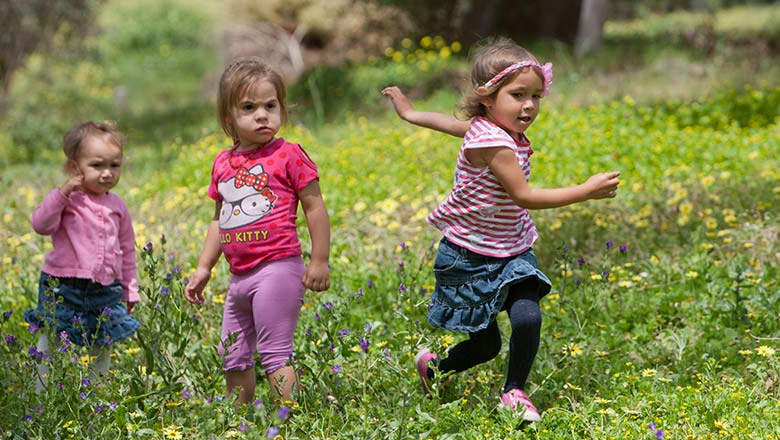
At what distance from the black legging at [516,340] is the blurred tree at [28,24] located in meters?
11.5

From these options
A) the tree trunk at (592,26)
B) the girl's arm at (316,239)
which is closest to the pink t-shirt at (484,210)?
the girl's arm at (316,239)

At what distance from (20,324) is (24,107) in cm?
931

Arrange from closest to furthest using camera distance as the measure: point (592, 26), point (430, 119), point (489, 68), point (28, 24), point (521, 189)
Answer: point (521, 189)
point (489, 68)
point (430, 119)
point (592, 26)
point (28, 24)

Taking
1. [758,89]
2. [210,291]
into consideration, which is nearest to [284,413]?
[210,291]

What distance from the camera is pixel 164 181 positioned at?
26.2ft

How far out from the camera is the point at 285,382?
344cm

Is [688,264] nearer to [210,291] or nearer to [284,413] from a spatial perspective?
[210,291]

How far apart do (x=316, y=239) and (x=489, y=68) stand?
937mm

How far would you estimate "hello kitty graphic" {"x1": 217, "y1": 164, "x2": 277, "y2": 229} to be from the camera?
339cm

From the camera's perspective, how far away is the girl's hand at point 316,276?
334cm

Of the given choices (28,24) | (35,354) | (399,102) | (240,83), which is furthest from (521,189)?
(28,24)

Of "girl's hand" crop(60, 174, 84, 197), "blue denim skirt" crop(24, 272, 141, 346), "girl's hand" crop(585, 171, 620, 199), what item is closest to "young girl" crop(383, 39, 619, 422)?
"girl's hand" crop(585, 171, 620, 199)

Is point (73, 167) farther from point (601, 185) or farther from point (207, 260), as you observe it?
point (601, 185)

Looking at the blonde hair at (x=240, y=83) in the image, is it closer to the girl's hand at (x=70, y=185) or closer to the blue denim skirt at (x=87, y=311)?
the girl's hand at (x=70, y=185)
